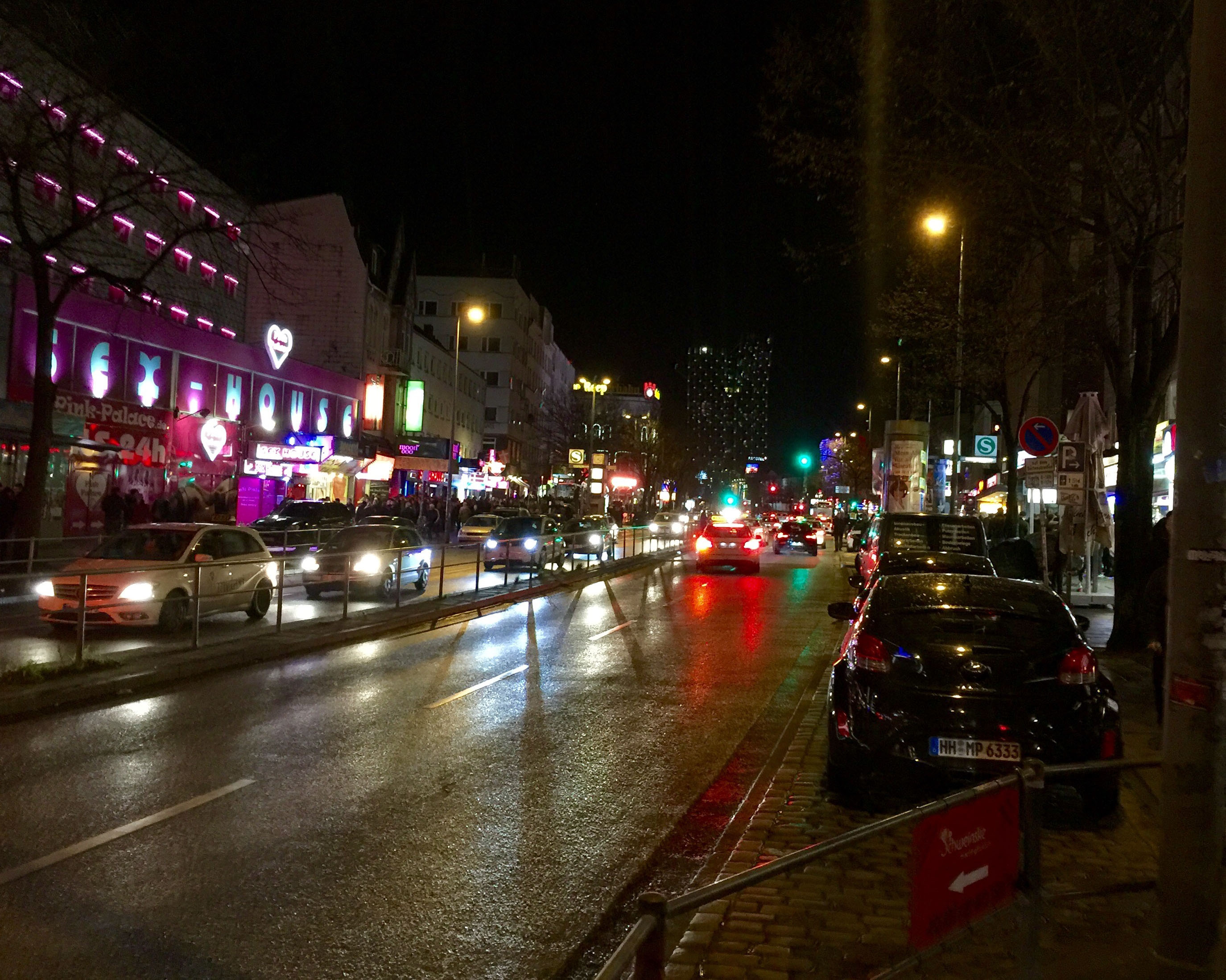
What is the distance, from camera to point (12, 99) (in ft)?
70.1

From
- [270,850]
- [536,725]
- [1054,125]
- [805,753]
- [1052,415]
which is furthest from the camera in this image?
[1052,415]

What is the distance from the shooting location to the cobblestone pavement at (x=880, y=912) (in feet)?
12.7

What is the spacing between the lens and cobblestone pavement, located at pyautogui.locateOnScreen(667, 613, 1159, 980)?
3.87 m

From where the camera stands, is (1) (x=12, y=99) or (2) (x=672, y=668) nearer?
(2) (x=672, y=668)

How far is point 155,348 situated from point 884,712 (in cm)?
3198

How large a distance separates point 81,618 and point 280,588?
410 cm

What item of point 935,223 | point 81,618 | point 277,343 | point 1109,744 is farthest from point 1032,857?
point 277,343

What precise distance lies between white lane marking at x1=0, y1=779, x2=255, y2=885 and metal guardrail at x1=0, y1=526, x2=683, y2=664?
5.31 m

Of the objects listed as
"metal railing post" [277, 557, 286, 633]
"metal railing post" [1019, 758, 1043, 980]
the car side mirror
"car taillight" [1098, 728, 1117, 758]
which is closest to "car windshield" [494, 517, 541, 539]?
"metal railing post" [277, 557, 286, 633]

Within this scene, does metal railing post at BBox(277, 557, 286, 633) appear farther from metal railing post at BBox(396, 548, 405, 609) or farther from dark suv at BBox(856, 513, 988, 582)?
dark suv at BBox(856, 513, 988, 582)

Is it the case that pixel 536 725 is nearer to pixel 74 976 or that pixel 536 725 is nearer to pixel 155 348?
pixel 74 976

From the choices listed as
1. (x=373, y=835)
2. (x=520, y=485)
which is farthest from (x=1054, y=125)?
(x=520, y=485)

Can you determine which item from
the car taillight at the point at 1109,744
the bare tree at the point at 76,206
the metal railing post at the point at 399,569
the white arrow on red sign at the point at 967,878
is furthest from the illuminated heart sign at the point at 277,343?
the white arrow on red sign at the point at 967,878

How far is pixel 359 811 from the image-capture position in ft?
23.4
